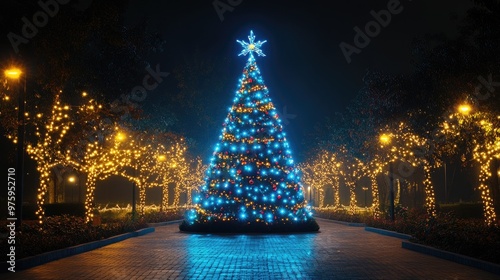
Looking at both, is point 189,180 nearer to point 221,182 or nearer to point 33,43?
point 221,182

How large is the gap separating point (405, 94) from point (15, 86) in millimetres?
15082

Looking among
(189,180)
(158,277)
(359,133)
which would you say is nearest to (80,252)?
(158,277)

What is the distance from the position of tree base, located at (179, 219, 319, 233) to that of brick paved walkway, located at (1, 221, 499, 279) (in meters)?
7.48

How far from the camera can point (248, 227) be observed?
95.9 ft

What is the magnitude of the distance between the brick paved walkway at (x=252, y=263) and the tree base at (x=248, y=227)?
24.5 ft

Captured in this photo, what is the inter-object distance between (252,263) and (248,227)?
13.9m

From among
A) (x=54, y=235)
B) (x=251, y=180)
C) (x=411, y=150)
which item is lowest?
(x=54, y=235)

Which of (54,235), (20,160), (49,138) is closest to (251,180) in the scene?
(49,138)

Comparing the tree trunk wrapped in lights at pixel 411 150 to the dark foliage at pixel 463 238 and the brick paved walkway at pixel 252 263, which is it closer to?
the dark foliage at pixel 463 238

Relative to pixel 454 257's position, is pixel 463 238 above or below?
above

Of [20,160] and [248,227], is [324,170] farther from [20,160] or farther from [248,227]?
[20,160]

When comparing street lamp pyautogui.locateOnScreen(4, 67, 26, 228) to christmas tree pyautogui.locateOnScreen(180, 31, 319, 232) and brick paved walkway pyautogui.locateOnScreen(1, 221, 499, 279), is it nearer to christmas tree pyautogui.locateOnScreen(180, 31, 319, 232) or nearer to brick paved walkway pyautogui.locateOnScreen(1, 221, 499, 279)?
brick paved walkway pyautogui.locateOnScreen(1, 221, 499, 279)

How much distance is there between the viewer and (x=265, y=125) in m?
30.9

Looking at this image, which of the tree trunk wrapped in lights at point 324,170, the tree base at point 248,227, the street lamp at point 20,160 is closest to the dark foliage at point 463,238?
the tree base at point 248,227
